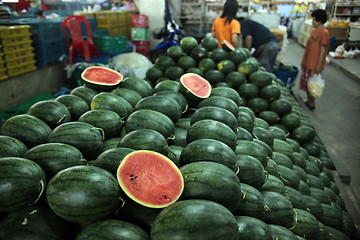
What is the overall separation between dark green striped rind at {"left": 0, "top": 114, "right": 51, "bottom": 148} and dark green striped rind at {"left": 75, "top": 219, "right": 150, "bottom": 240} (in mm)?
675

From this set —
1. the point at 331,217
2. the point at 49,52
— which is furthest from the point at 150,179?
the point at 49,52

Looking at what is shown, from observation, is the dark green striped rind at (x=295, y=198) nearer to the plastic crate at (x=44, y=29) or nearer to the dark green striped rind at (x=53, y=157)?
the dark green striped rind at (x=53, y=157)

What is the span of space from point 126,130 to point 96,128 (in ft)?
0.70

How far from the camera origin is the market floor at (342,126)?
3.65m

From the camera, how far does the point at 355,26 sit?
39.0 feet

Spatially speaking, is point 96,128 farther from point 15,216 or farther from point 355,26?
point 355,26

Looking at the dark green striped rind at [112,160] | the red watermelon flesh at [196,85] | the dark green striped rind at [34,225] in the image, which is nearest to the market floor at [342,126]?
the red watermelon flesh at [196,85]

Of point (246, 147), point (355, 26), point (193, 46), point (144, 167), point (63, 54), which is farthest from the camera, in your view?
point (355, 26)

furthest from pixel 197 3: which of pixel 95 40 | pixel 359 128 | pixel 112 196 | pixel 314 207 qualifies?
pixel 112 196

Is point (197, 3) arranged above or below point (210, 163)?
above

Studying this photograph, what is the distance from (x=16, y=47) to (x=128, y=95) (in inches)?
157

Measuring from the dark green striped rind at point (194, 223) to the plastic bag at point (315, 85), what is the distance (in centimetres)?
590

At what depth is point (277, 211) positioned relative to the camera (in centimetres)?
165

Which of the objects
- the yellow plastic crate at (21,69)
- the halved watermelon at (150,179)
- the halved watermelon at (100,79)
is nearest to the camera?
A: the halved watermelon at (150,179)
